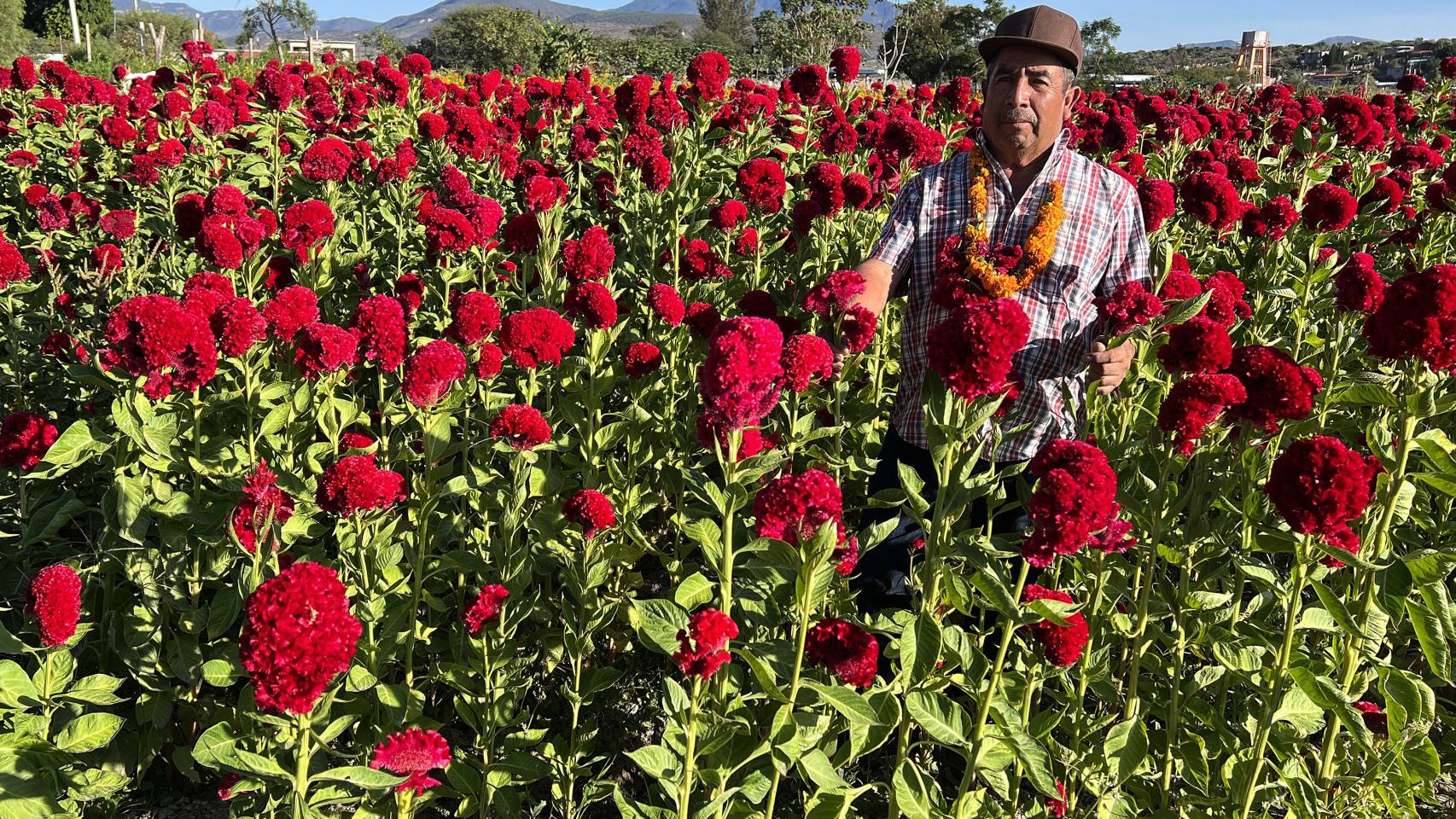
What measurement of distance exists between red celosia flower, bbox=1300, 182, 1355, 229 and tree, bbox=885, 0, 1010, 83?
56.9ft

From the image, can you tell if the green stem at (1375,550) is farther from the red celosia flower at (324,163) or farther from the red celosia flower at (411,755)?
the red celosia flower at (324,163)

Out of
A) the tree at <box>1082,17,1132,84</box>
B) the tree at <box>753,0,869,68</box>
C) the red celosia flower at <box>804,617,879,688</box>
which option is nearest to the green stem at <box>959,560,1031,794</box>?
the red celosia flower at <box>804,617,879,688</box>

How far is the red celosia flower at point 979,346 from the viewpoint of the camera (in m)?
1.77

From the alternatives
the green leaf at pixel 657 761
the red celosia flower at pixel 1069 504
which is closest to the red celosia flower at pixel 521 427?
the green leaf at pixel 657 761

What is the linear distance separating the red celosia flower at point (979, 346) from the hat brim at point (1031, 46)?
1.51 m

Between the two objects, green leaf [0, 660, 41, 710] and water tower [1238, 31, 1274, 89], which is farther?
water tower [1238, 31, 1274, 89]

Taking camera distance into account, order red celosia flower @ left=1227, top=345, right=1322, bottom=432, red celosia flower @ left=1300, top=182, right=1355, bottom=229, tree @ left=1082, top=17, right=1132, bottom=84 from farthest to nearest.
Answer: tree @ left=1082, top=17, right=1132, bottom=84 < red celosia flower @ left=1300, top=182, right=1355, bottom=229 < red celosia flower @ left=1227, top=345, right=1322, bottom=432

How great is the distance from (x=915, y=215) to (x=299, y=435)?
2.30 meters

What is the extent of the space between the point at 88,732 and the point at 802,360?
191 centimetres

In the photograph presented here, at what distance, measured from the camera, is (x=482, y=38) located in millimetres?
70875

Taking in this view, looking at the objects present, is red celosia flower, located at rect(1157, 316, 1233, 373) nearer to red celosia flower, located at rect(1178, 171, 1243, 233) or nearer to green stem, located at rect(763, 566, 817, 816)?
green stem, located at rect(763, 566, 817, 816)

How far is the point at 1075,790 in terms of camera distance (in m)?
2.35

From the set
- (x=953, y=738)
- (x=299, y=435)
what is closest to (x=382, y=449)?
(x=299, y=435)

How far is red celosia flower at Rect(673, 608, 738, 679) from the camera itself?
5.82 ft
